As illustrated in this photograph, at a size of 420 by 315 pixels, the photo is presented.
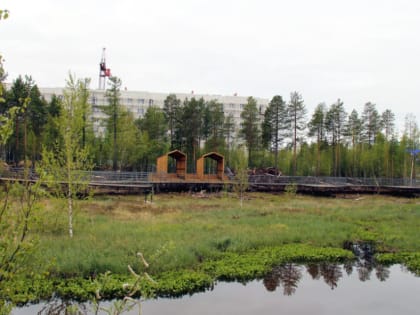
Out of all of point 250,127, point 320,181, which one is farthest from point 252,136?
point 320,181

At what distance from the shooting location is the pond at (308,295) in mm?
10727

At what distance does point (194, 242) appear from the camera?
15.9m

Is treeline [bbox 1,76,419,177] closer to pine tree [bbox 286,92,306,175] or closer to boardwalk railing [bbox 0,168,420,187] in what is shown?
pine tree [bbox 286,92,306,175]

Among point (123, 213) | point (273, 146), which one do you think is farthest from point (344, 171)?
point (123, 213)

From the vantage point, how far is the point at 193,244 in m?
15.6

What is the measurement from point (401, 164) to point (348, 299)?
Result: 56.6 metres

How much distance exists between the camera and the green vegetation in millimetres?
11797

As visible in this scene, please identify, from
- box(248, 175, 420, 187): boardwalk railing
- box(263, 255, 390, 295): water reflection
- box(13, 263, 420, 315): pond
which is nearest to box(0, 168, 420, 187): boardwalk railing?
box(248, 175, 420, 187): boardwalk railing

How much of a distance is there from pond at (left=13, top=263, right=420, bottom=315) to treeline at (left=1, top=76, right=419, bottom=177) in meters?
37.0

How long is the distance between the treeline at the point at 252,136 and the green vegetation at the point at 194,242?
27.7m

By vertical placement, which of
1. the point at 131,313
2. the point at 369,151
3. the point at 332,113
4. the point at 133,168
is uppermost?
the point at 332,113

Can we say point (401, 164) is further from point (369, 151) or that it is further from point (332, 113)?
point (332, 113)

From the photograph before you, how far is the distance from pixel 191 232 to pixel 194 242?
6.46 ft

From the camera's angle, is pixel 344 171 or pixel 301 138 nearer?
pixel 301 138
